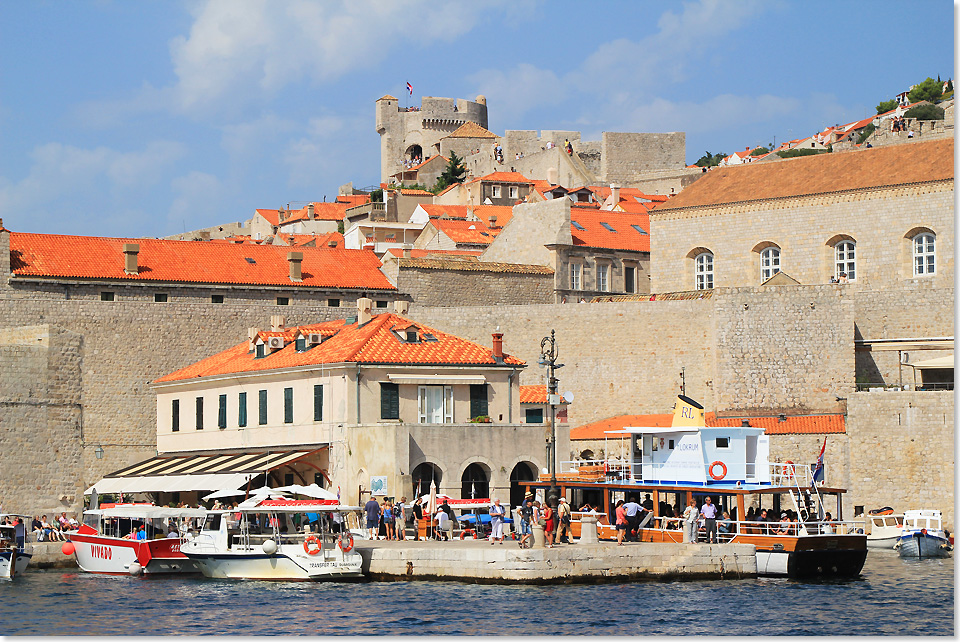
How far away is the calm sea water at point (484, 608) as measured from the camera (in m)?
23.6

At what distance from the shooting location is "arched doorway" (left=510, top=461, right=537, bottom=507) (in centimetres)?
3719

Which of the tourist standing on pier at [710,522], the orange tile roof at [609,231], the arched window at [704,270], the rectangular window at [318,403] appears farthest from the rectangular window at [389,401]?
the orange tile roof at [609,231]

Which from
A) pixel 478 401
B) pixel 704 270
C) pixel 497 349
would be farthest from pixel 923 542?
pixel 704 270

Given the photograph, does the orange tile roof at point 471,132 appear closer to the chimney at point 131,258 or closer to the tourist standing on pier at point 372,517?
the chimney at point 131,258

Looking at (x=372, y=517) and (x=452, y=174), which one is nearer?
(x=372, y=517)

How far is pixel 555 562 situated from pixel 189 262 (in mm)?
25264

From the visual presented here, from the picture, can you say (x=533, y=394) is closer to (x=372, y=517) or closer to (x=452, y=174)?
(x=372, y=517)

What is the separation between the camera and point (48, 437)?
43.0m

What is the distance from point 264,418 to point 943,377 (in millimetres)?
19595

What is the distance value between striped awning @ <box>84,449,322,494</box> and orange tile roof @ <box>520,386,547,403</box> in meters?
8.63

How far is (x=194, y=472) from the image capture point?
126 feet

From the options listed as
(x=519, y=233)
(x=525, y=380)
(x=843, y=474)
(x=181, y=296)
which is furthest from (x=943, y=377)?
(x=181, y=296)

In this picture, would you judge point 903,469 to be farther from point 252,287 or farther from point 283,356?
point 252,287

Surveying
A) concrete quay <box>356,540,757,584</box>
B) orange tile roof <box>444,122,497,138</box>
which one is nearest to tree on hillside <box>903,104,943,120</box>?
orange tile roof <box>444,122,497,138</box>
